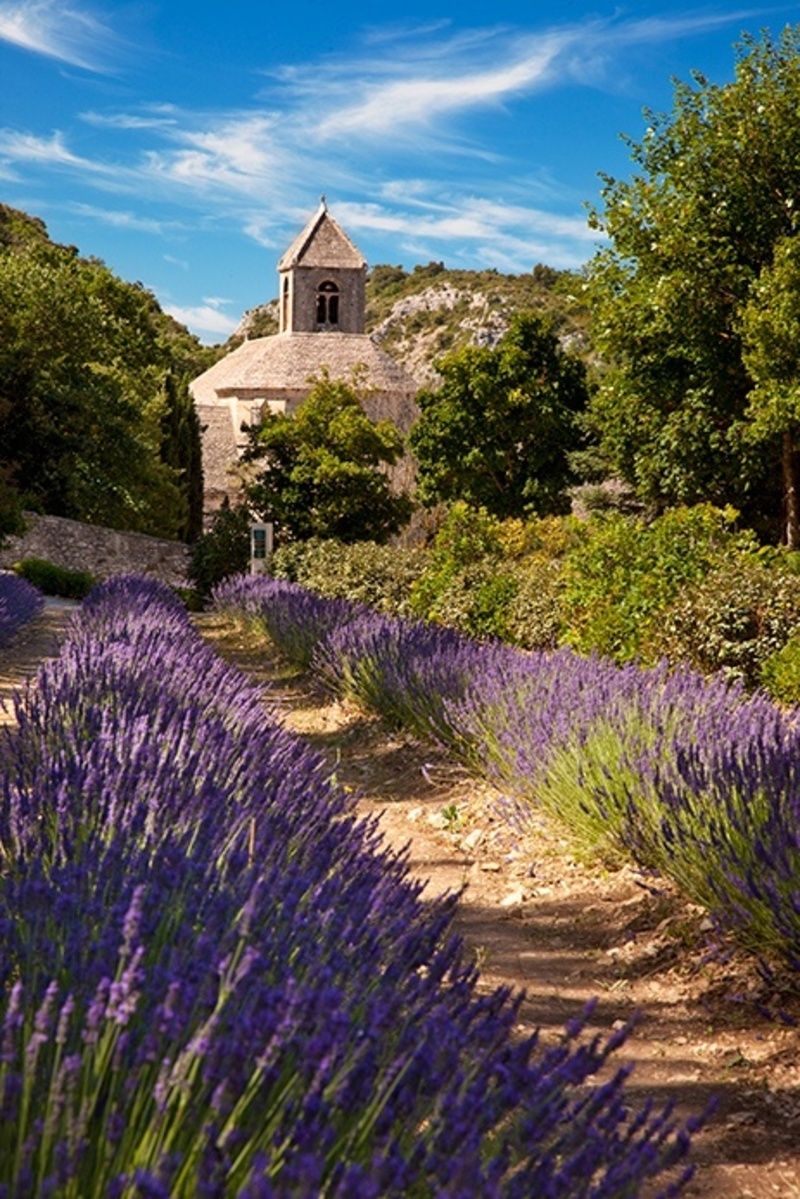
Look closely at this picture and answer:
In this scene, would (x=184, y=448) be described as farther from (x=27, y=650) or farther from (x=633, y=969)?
(x=633, y=969)

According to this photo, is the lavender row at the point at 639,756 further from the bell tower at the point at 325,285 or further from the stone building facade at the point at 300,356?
the bell tower at the point at 325,285

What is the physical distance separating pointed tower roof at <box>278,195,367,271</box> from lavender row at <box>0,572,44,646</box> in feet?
148

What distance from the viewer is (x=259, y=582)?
18.6 meters

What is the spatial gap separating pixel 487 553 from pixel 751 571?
572 centimetres

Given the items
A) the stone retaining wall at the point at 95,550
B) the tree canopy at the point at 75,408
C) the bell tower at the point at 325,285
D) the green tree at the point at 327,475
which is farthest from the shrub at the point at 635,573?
the bell tower at the point at 325,285

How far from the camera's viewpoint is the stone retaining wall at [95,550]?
2638cm

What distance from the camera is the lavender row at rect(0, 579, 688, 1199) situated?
1368 mm

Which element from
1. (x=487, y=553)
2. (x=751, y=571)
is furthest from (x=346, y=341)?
(x=751, y=571)

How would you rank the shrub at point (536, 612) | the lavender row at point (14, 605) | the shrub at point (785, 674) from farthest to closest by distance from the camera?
the lavender row at point (14, 605) → the shrub at point (536, 612) → the shrub at point (785, 674)

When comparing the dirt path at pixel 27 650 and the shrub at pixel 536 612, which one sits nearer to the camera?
the dirt path at pixel 27 650

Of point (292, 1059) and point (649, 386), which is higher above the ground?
point (649, 386)

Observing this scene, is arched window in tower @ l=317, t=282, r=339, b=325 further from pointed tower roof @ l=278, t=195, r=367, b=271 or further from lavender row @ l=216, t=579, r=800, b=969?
lavender row @ l=216, t=579, r=800, b=969

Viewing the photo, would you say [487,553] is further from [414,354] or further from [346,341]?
[414,354]

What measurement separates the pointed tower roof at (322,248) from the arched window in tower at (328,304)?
1.06m
